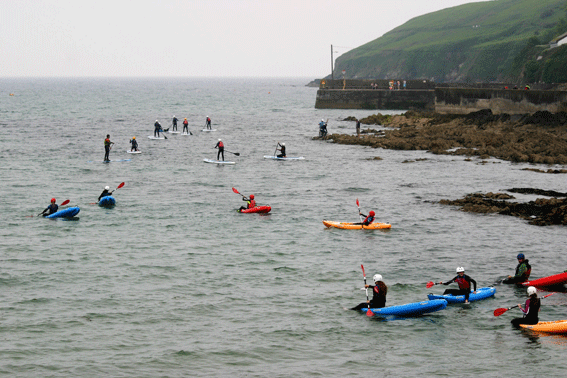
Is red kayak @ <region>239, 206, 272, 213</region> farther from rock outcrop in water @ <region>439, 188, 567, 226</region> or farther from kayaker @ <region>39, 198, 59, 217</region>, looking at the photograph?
rock outcrop in water @ <region>439, 188, 567, 226</region>

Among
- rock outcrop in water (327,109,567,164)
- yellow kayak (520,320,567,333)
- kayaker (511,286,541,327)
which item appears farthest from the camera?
rock outcrop in water (327,109,567,164)

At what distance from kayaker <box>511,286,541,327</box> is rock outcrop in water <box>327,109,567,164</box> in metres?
31.9

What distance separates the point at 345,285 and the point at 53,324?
10.0 m

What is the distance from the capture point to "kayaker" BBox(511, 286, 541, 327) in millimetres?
18266

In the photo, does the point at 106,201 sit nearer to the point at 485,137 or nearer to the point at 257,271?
the point at 257,271

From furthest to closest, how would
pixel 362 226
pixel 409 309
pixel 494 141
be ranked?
pixel 494 141
pixel 362 226
pixel 409 309

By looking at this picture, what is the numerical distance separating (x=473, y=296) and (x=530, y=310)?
9.05 feet

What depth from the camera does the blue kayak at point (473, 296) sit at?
20.8m

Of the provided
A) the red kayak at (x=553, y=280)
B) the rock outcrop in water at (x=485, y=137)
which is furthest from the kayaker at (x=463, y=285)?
the rock outcrop in water at (x=485, y=137)

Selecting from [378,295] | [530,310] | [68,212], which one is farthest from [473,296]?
[68,212]

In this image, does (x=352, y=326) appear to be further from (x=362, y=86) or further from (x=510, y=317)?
(x=362, y=86)

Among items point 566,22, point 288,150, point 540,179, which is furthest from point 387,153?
point 566,22

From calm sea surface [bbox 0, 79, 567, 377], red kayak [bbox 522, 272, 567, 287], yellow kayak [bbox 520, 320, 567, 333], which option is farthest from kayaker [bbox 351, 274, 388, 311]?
red kayak [bbox 522, 272, 567, 287]

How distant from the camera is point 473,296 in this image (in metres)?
21.1
